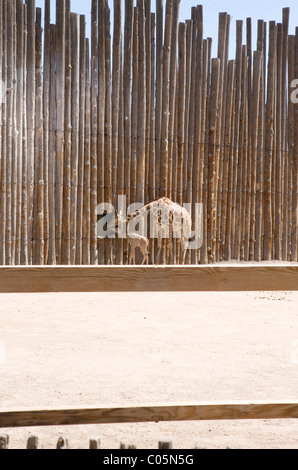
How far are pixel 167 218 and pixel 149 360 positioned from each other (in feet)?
11.7

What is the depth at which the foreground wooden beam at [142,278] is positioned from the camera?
196cm

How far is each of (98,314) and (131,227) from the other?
221 centimetres

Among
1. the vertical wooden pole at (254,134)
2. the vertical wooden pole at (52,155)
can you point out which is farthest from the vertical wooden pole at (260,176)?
the vertical wooden pole at (52,155)

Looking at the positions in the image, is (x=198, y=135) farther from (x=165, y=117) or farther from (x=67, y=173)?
(x=67, y=173)

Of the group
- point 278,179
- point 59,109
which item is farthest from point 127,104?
point 278,179

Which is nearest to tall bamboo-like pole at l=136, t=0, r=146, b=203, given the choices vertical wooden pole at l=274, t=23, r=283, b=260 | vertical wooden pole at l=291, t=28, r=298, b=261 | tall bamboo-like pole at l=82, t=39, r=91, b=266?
tall bamboo-like pole at l=82, t=39, r=91, b=266

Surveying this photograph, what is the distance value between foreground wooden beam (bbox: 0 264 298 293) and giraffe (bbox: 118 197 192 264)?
4.94 m

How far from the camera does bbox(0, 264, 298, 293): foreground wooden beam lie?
1965 mm

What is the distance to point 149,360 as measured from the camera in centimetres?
Answer: 371

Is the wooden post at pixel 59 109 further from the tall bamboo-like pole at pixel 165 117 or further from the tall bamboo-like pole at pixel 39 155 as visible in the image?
the tall bamboo-like pole at pixel 165 117

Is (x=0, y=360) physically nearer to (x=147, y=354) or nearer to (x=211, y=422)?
(x=147, y=354)

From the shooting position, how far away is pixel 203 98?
7.76m

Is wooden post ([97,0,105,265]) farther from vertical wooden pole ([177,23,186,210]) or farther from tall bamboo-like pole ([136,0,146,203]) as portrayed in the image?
vertical wooden pole ([177,23,186,210])

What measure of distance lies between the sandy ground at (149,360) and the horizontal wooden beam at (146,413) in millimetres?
683
